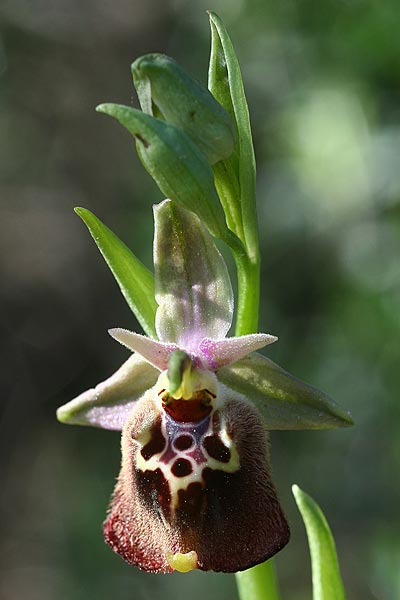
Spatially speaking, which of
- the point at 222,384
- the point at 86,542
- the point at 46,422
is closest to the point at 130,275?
the point at 222,384

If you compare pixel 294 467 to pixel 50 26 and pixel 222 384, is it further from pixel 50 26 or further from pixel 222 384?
pixel 50 26

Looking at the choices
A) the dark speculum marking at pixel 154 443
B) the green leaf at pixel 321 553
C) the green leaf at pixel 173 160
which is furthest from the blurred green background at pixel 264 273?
the green leaf at pixel 173 160

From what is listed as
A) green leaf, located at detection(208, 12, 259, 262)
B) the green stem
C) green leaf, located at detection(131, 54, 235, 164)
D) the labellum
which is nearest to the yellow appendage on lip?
the labellum

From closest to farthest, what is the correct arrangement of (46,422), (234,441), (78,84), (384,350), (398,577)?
(234,441) < (398,577) < (384,350) < (46,422) < (78,84)

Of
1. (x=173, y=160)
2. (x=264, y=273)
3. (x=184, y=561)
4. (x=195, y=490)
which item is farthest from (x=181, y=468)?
(x=264, y=273)

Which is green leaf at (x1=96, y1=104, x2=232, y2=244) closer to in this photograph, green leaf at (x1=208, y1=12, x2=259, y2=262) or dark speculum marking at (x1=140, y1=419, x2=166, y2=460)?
green leaf at (x1=208, y1=12, x2=259, y2=262)
